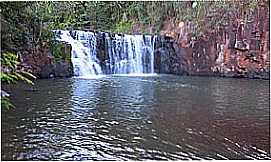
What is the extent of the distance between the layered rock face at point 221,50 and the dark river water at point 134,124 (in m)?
4.84

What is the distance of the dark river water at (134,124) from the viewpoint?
20.2 ft

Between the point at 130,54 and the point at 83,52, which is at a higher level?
the point at 83,52

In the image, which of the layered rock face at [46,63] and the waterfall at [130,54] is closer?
the layered rock face at [46,63]

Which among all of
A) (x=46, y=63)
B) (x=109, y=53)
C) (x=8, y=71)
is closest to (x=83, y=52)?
(x=109, y=53)

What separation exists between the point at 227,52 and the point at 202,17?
2038 millimetres

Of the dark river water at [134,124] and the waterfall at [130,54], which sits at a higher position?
the waterfall at [130,54]

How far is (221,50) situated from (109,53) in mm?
4592

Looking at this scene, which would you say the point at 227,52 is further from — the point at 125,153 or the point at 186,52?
the point at 125,153

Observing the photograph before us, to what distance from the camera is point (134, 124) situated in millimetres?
7852

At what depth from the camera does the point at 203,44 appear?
18719mm

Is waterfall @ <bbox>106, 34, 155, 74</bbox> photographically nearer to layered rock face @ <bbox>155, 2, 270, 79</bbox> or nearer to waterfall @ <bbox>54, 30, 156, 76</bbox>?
waterfall @ <bbox>54, 30, 156, 76</bbox>

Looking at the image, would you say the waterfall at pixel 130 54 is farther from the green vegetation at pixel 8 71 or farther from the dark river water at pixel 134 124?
the green vegetation at pixel 8 71

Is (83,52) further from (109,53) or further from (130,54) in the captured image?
(130,54)

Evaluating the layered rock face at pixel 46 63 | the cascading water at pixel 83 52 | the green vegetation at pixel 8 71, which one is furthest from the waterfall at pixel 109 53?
the green vegetation at pixel 8 71
